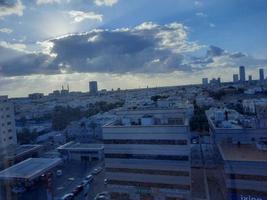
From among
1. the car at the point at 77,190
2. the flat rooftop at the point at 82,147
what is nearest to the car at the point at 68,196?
the car at the point at 77,190

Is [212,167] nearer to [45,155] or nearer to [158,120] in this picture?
[158,120]

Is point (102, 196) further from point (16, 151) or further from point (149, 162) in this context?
point (16, 151)

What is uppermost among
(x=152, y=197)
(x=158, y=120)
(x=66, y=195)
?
(x=158, y=120)

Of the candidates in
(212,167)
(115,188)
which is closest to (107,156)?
(115,188)

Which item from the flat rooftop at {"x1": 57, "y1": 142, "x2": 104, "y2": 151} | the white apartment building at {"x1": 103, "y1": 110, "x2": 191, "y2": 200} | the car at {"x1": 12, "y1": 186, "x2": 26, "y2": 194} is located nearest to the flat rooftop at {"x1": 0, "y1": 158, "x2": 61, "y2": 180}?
the car at {"x1": 12, "y1": 186, "x2": 26, "y2": 194}

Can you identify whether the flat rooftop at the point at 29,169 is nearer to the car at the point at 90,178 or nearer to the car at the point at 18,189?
the car at the point at 18,189

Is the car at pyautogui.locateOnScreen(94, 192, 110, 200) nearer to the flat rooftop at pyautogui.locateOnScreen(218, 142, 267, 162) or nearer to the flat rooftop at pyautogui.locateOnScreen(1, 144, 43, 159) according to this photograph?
the flat rooftop at pyautogui.locateOnScreen(218, 142, 267, 162)
